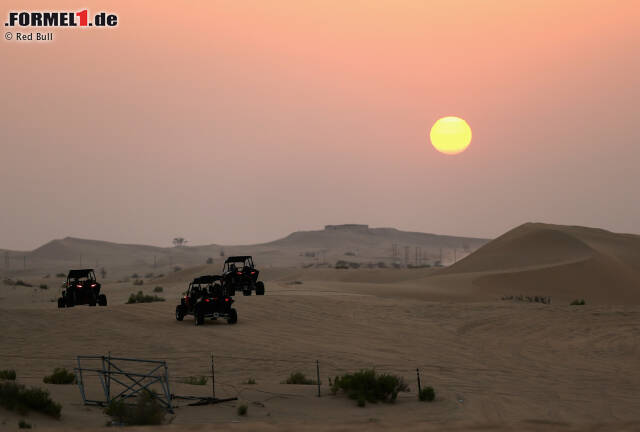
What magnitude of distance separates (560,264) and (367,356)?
38.0 m

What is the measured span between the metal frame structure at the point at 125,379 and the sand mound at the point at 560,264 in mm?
33034

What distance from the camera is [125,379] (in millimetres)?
16812

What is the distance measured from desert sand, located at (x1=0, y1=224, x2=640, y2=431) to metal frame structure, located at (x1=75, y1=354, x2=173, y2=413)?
0.34 meters

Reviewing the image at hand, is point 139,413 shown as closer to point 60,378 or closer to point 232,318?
point 60,378

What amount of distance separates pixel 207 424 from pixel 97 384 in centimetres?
535

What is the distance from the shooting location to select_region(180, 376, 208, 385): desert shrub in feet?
51.3

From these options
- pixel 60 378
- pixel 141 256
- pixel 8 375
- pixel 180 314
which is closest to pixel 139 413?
pixel 60 378

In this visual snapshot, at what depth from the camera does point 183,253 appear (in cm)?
16750

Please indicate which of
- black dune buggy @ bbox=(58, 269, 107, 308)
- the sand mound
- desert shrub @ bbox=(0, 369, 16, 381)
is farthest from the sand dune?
desert shrub @ bbox=(0, 369, 16, 381)

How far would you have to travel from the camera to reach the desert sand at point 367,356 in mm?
12352

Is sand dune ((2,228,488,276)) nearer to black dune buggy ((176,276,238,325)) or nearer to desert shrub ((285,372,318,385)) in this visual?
black dune buggy ((176,276,238,325))

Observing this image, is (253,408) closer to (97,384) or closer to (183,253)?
(97,384)

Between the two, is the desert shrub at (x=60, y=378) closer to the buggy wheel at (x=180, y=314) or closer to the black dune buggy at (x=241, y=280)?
the buggy wheel at (x=180, y=314)

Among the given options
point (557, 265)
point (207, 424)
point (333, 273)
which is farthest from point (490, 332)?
point (333, 273)
